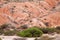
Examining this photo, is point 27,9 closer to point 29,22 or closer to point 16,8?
point 16,8

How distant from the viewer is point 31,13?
43750 millimetres

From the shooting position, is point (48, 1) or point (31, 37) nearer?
point (31, 37)

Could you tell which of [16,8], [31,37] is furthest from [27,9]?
[31,37]

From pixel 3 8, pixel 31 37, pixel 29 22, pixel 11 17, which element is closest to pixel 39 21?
pixel 29 22

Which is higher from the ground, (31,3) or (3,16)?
(31,3)

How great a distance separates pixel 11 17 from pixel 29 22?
405cm

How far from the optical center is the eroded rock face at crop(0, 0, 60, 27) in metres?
39.8

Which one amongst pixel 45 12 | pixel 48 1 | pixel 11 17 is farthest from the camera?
pixel 48 1

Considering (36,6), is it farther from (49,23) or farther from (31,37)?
(31,37)

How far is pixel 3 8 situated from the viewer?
44344 millimetres

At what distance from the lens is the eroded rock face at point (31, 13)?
3984cm

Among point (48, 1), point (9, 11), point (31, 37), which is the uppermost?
point (48, 1)

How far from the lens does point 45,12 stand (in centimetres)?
4525

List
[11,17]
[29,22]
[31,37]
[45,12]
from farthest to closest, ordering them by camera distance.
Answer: [45,12] → [11,17] → [29,22] → [31,37]
